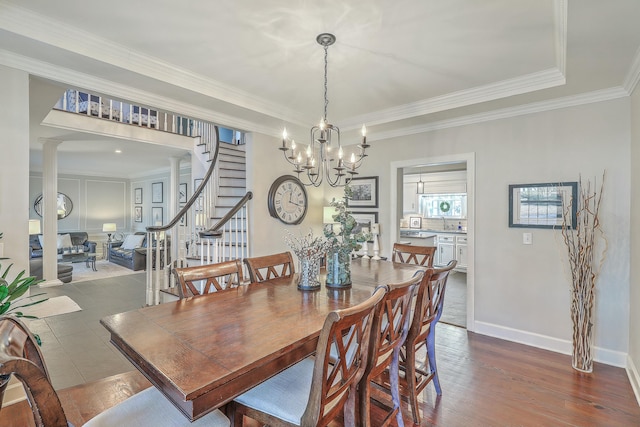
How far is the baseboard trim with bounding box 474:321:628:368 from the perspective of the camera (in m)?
2.80

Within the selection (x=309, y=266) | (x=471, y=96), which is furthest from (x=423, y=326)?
(x=471, y=96)

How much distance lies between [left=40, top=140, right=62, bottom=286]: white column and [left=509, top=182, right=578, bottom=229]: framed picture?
732 centimetres

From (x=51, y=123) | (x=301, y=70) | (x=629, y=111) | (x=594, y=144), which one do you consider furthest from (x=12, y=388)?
(x=629, y=111)

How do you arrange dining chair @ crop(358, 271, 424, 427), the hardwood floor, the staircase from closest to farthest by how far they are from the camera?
dining chair @ crop(358, 271, 424, 427) < the hardwood floor < the staircase

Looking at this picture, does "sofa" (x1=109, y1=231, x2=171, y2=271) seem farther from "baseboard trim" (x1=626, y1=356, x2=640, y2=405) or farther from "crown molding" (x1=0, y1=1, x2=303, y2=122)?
"baseboard trim" (x1=626, y1=356, x2=640, y2=405)

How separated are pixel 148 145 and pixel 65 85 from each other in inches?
147

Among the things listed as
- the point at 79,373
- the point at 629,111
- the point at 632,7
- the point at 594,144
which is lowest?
the point at 79,373

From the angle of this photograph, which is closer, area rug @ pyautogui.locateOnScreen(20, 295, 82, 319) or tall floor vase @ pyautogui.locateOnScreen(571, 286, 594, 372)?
tall floor vase @ pyautogui.locateOnScreen(571, 286, 594, 372)

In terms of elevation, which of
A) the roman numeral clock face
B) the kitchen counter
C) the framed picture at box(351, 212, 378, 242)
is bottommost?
the kitchen counter

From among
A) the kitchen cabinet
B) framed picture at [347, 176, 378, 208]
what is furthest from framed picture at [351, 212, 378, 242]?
the kitchen cabinet

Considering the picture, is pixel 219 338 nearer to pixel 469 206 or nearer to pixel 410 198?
pixel 469 206

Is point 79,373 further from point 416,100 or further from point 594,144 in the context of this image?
point 594,144

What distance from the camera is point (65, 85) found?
2.53 m

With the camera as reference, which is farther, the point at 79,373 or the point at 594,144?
the point at 594,144
